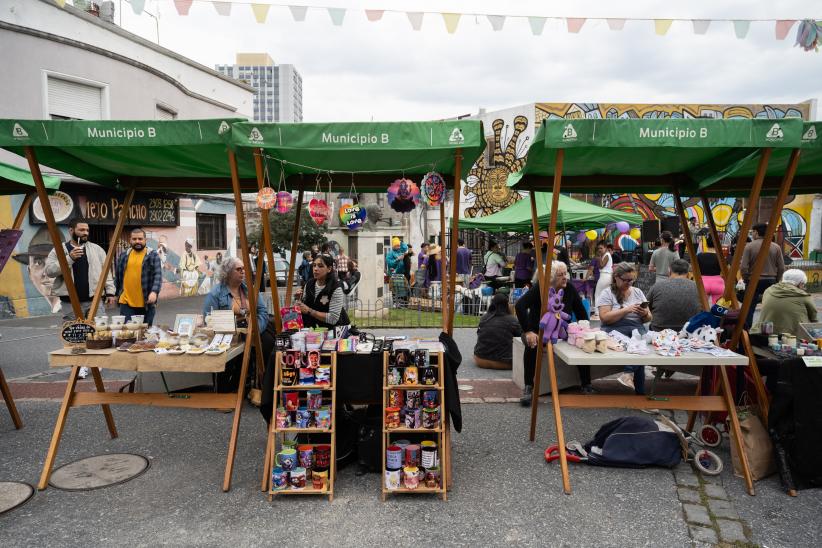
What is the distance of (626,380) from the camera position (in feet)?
22.3

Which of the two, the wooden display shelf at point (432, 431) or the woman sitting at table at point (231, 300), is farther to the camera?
the woman sitting at table at point (231, 300)

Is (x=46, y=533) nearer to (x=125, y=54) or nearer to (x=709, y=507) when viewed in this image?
(x=709, y=507)

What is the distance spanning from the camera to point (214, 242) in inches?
807

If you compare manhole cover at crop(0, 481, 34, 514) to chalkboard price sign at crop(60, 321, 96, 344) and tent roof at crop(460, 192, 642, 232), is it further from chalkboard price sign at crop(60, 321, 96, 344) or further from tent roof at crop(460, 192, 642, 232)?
tent roof at crop(460, 192, 642, 232)

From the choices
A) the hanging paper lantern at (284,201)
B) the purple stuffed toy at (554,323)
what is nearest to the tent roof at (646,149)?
the purple stuffed toy at (554,323)

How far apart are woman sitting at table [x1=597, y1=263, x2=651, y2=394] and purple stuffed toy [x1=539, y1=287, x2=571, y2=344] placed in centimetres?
126

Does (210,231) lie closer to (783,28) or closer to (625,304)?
(625,304)

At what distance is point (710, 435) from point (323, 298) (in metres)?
3.95

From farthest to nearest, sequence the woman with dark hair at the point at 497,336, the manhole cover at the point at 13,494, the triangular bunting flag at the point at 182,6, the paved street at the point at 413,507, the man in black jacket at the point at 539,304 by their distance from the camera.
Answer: the triangular bunting flag at the point at 182,6
the woman with dark hair at the point at 497,336
the man in black jacket at the point at 539,304
the manhole cover at the point at 13,494
the paved street at the point at 413,507

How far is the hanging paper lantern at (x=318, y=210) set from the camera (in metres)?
4.58

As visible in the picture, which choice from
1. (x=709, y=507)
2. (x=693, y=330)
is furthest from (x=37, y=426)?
(x=693, y=330)

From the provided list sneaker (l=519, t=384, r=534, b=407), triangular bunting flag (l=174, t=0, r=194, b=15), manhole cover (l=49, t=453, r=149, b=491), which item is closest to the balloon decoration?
manhole cover (l=49, t=453, r=149, b=491)

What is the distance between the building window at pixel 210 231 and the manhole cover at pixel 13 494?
53.8 ft

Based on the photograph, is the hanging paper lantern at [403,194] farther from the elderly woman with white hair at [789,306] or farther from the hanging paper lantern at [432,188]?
the elderly woman with white hair at [789,306]
